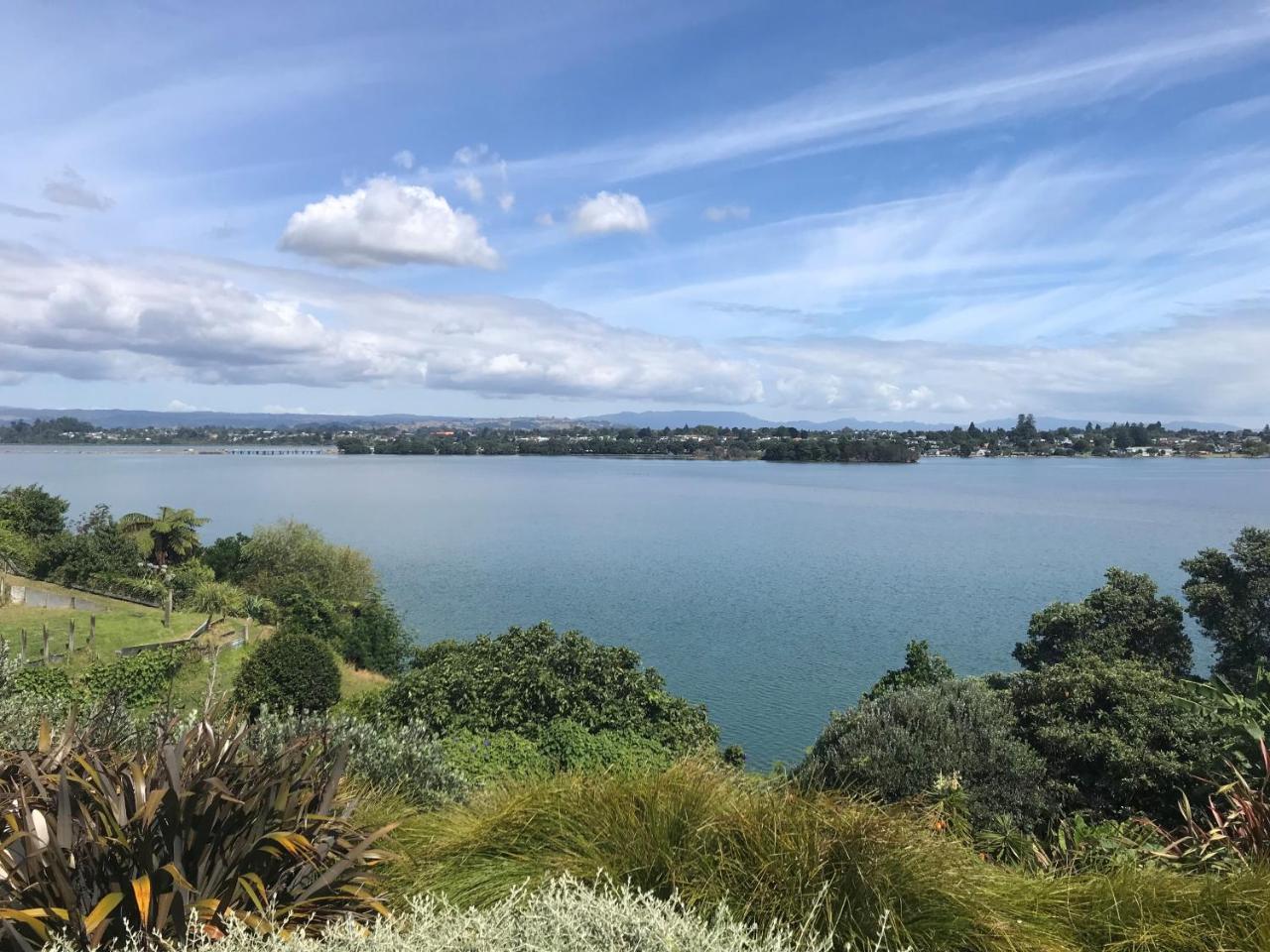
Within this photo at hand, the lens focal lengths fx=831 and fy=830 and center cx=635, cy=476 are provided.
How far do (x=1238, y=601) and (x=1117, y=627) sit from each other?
12.3 feet

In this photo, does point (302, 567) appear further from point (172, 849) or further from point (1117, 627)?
point (172, 849)

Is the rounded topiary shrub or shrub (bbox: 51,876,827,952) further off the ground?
shrub (bbox: 51,876,827,952)

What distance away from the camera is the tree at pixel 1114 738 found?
9422 mm

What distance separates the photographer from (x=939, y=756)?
27.1 ft

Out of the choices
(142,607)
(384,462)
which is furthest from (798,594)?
(384,462)

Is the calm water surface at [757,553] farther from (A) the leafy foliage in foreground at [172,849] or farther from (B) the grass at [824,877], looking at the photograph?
(A) the leafy foliage in foreground at [172,849]

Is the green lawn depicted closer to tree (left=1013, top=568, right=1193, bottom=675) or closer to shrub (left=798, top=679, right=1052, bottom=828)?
shrub (left=798, top=679, right=1052, bottom=828)

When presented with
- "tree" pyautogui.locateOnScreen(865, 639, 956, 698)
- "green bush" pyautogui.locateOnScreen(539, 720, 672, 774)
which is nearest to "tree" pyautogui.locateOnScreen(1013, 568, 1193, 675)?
"tree" pyautogui.locateOnScreen(865, 639, 956, 698)

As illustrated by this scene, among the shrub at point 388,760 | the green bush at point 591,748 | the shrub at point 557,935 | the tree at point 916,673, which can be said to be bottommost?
the tree at point 916,673

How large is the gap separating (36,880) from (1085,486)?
108 meters

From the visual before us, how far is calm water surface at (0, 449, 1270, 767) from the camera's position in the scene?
25.8m

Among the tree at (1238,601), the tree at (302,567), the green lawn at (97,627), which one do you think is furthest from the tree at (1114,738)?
the tree at (302,567)

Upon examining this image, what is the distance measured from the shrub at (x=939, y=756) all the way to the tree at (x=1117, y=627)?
8143 millimetres

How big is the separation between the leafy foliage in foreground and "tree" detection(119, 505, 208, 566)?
39607mm
